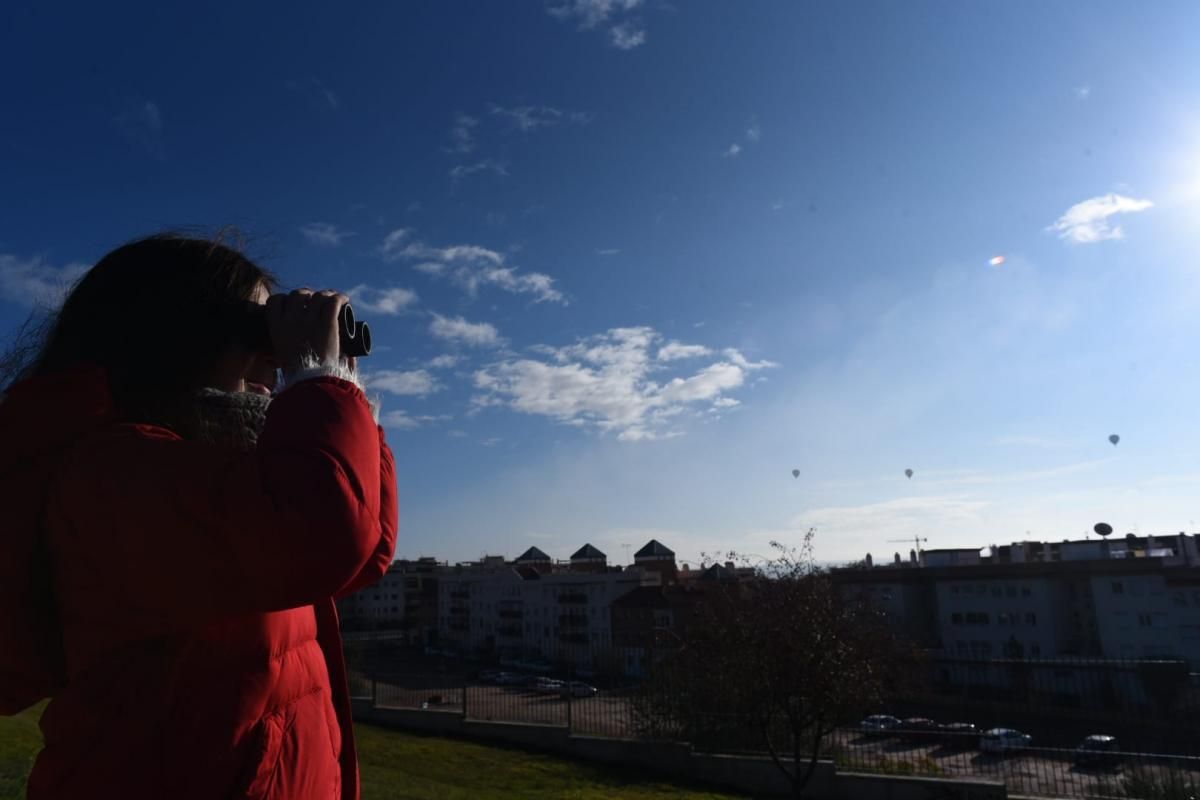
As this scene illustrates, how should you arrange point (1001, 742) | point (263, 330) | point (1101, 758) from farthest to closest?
point (1001, 742)
point (1101, 758)
point (263, 330)

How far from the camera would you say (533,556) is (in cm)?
9294

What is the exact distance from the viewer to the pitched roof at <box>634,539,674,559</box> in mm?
77938

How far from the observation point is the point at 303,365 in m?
1.22

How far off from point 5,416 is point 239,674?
1.61 feet

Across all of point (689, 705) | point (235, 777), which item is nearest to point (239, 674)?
point (235, 777)

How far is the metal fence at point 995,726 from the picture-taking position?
11570mm

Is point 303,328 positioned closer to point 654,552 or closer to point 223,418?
point 223,418

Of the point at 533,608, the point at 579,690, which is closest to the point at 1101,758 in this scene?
the point at 579,690

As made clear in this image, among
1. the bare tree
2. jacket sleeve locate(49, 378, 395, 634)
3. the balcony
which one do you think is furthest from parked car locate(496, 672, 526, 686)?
jacket sleeve locate(49, 378, 395, 634)

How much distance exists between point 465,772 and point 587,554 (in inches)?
2899

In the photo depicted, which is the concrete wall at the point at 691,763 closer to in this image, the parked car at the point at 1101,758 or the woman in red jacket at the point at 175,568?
the parked car at the point at 1101,758

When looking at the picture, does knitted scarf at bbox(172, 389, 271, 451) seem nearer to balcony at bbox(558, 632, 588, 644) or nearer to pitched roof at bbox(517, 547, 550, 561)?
balcony at bbox(558, 632, 588, 644)

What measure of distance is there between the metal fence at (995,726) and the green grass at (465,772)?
1.23 m

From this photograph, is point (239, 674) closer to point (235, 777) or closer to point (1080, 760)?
point (235, 777)
